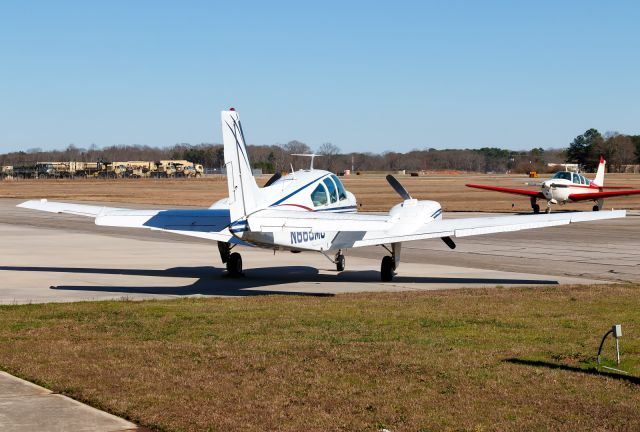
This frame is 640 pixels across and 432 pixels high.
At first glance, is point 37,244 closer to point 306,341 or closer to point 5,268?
point 5,268

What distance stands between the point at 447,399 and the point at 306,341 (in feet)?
12.3

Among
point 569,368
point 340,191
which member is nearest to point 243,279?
point 340,191

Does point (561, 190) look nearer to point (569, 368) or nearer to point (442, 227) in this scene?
point (442, 227)

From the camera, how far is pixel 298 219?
19.2 metres

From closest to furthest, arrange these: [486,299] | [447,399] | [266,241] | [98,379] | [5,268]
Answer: [447,399] < [98,379] < [486,299] < [266,241] < [5,268]

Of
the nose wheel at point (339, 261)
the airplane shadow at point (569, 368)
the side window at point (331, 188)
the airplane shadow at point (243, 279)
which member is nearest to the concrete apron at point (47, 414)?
the airplane shadow at point (569, 368)

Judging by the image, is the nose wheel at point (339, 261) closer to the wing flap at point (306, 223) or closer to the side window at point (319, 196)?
the side window at point (319, 196)

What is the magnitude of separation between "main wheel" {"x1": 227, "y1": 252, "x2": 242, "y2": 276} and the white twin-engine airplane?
0.08ft

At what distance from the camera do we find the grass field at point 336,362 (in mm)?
9086

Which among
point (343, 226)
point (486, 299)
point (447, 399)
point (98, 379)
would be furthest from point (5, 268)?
point (447, 399)

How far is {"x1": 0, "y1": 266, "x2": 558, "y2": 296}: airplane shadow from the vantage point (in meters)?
21.0

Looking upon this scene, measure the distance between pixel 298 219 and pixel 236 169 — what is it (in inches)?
64.5

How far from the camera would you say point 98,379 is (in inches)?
419

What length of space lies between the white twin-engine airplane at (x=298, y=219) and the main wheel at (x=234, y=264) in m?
0.03
